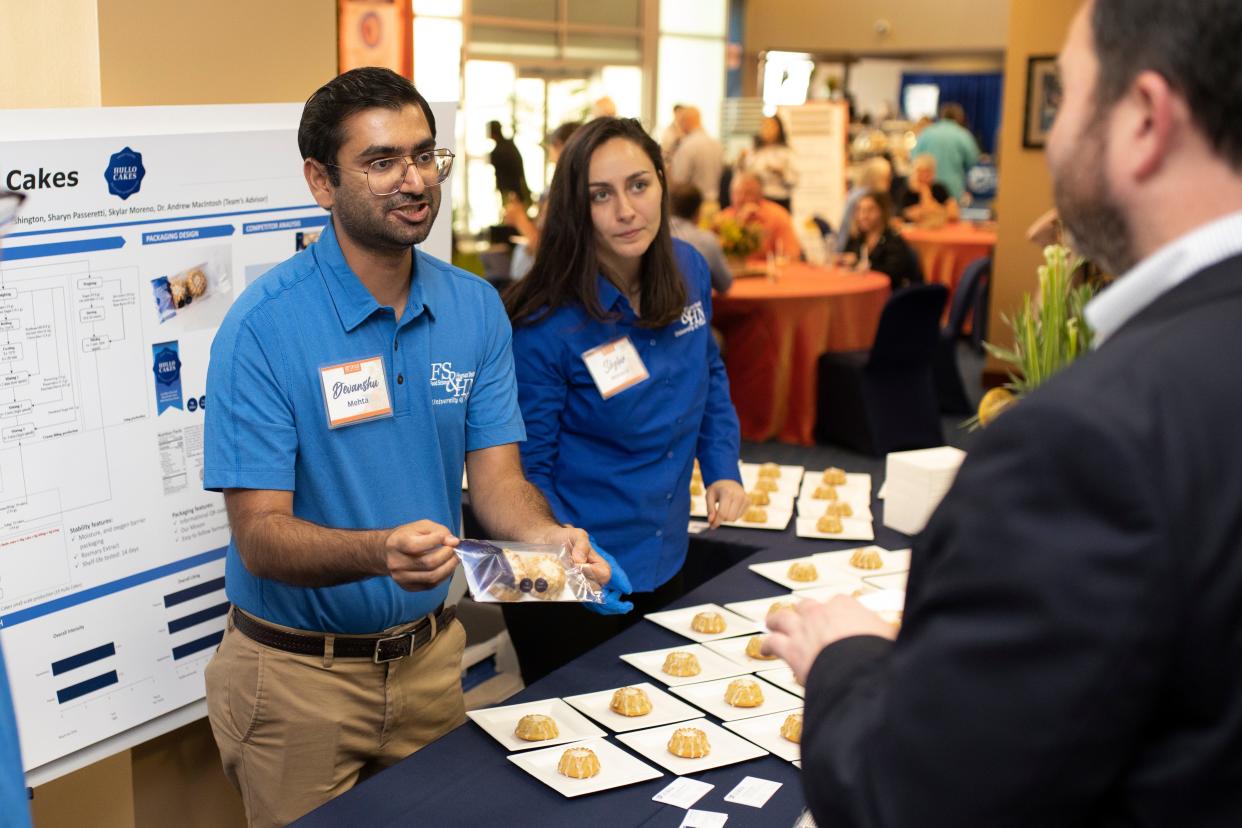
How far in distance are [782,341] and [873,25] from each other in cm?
1436

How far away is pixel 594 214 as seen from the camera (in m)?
2.68

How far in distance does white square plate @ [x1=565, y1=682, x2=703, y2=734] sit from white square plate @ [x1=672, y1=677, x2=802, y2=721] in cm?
2

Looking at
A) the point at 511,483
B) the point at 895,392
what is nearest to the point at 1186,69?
the point at 511,483

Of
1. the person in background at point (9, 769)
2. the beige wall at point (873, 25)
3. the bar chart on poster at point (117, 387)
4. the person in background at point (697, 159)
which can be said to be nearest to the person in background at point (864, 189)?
the person in background at point (697, 159)

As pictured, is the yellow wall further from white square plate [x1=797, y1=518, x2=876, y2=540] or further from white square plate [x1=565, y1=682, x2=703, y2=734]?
white square plate [x1=565, y1=682, x2=703, y2=734]

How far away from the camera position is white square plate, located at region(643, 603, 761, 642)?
8.24 feet

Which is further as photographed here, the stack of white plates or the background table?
the stack of white plates

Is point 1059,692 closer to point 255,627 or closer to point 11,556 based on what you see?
point 255,627

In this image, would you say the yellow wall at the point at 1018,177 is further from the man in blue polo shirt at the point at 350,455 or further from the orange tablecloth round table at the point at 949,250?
the man in blue polo shirt at the point at 350,455

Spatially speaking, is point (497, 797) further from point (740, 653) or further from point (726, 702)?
point (740, 653)

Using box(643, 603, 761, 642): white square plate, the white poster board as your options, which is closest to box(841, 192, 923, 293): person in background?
the white poster board

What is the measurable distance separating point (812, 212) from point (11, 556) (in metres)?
9.36

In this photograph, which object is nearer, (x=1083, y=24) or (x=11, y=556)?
(x=1083, y=24)

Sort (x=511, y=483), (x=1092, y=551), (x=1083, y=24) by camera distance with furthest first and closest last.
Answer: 1. (x=511, y=483)
2. (x=1083, y=24)
3. (x=1092, y=551)
